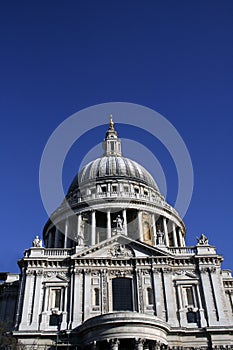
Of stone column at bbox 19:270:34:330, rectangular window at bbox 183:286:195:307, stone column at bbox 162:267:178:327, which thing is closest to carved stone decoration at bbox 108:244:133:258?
stone column at bbox 162:267:178:327

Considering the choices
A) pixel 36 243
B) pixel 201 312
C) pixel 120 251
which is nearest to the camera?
pixel 201 312

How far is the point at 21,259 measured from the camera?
4394cm

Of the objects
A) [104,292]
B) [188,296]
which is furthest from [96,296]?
[188,296]

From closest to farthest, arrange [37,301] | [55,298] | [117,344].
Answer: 1. [117,344]
2. [37,301]
3. [55,298]

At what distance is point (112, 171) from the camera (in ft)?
219

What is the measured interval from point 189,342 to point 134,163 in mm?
37010

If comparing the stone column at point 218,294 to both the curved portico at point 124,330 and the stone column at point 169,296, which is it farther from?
the curved portico at point 124,330

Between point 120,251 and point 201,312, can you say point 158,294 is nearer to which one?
point 201,312

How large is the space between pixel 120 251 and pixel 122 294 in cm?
462

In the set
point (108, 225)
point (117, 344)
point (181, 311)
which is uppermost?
point (108, 225)

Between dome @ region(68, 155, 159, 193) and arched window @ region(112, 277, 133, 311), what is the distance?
24.6 m

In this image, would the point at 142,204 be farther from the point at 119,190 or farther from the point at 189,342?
the point at 189,342

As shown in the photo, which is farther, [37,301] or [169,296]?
[169,296]

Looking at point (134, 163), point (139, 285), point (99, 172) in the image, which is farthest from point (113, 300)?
point (134, 163)
